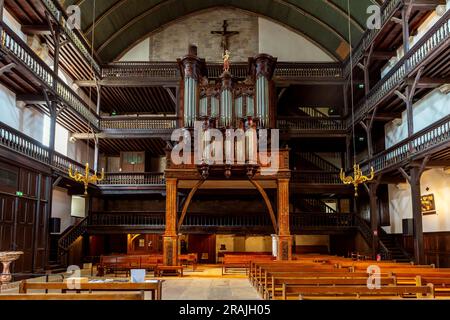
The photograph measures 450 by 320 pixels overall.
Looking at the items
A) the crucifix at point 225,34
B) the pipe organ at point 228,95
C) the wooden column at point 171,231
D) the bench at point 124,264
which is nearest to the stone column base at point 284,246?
the wooden column at point 171,231

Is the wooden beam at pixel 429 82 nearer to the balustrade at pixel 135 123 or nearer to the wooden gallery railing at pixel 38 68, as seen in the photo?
the balustrade at pixel 135 123

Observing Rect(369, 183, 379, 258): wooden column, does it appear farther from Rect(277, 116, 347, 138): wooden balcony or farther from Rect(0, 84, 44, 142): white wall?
Rect(0, 84, 44, 142): white wall

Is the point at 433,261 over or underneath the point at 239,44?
underneath

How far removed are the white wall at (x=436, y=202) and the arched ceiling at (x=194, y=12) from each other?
8.35 metres

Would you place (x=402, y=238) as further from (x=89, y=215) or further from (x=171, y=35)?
(x=171, y=35)

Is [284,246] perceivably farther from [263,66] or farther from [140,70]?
[140,70]

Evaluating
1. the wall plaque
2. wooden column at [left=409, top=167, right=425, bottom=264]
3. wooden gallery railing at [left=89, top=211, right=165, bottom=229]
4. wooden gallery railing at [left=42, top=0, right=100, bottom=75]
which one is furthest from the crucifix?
wooden column at [left=409, top=167, right=425, bottom=264]

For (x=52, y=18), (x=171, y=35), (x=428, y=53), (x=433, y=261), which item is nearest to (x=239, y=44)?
(x=171, y=35)

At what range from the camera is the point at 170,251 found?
674 inches

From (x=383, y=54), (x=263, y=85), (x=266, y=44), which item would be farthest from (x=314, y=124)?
(x=266, y=44)

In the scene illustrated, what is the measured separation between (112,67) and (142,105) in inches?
146

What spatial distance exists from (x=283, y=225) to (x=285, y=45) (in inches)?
536

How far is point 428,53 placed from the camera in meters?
15.1

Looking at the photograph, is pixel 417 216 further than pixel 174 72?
No
